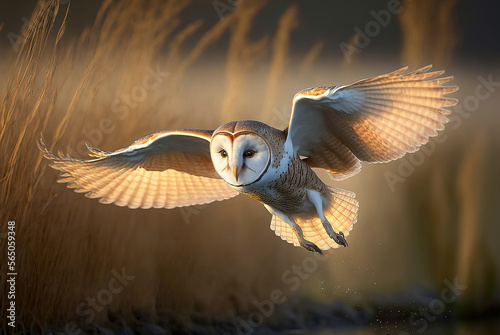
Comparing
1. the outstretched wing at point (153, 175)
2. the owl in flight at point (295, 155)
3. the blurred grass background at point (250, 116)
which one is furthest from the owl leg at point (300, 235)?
the blurred grass background at point (250, 116)

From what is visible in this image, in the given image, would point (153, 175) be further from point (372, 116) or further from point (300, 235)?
point (372, 116)

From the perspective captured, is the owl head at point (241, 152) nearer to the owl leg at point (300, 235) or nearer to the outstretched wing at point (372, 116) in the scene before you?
the outstretched wing at point (372, 116)

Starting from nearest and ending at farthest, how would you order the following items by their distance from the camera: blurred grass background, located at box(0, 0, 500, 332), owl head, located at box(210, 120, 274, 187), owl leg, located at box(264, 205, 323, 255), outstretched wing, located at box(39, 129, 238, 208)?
owl head, located at box(210, 120, 274, 187) → owl leg, located at box(264, 205, 323, 255) → outstretched wing, located at box(39, 129, 238, 208) → blurred grass background, located at box(0, 0, 500, 332)

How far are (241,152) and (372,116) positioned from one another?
439 mm

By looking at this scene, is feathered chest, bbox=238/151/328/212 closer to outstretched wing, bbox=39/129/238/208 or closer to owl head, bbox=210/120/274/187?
owl head, bbox=210/120/274/187

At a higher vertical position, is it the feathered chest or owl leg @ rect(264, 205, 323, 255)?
the feathered chest

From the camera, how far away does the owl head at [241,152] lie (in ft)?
4.89

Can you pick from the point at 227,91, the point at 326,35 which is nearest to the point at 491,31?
the point at 326,35

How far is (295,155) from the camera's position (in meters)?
1.74

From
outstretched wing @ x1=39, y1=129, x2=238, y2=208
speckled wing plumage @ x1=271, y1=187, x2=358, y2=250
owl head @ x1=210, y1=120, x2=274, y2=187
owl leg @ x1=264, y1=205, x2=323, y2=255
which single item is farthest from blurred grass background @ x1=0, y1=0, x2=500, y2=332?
owl head @ x1=210, y1=120, x2=274, y2=187

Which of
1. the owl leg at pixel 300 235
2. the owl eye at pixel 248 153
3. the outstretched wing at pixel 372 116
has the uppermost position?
the outstretched wing at pixel 372 116

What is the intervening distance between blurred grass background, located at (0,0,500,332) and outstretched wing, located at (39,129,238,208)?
2.89ft

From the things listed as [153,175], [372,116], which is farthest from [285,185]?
[153,175]

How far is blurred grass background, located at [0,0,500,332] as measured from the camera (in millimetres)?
2930
